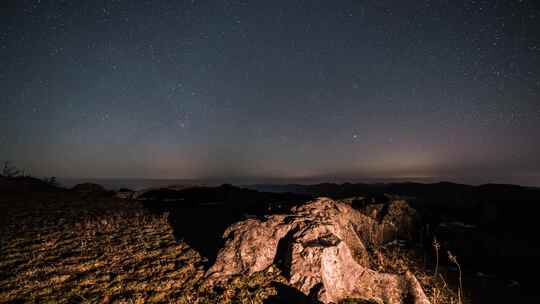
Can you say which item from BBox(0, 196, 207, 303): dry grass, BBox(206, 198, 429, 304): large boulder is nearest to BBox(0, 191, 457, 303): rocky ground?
BBox(0, 196, 207, 303): dry grass

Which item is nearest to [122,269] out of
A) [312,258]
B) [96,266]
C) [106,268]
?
[106,268]

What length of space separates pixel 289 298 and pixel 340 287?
136 cm

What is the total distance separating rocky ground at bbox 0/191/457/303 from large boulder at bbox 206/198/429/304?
33cm

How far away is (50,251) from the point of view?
8.69 m

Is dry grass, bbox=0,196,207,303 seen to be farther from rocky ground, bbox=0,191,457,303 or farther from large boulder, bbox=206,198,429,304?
large boulder, bbox=206,198,429,304

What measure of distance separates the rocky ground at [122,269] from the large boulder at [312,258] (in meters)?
0.33

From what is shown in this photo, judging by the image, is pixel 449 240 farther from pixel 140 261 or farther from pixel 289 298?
pixel 140 261

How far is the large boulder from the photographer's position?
5.89m

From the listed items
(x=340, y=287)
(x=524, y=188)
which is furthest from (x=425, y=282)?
(x=524, y=188)

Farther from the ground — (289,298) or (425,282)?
Result: (289,298)

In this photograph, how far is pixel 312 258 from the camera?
6113 mm

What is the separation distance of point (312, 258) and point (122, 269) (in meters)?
5.76

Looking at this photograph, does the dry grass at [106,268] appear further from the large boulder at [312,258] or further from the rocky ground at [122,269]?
the large boulder at [312,258]

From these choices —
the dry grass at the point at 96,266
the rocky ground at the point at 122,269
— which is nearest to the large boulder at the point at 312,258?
the rocky ground at the point at 122,269
